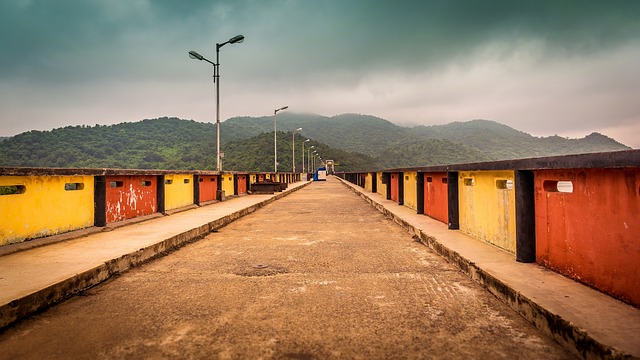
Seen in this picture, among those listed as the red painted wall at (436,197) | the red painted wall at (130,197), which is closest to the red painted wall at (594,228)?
the red painted wall at (436,197)

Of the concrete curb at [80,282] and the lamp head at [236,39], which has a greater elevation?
the lamp head at [236,39]

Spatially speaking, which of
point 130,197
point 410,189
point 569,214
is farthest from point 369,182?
point 569,214

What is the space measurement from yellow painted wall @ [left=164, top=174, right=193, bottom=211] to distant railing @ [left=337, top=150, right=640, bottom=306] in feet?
26.3

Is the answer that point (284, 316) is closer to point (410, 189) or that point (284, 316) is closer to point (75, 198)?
point (75, 198)

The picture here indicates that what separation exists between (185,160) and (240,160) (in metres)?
16.9

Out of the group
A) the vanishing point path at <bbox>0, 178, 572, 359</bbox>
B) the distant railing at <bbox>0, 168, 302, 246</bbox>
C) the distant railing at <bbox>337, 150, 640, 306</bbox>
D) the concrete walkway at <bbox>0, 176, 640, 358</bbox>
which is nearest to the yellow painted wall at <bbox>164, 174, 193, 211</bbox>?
the distant railing at <bbox>0, 168, 302, 246</bbox>

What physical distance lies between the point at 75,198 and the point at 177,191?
183 inches

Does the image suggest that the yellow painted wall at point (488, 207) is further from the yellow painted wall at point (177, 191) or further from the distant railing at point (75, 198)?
the yellow painted wall at point (177, 191)

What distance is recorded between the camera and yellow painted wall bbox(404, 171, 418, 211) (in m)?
10.5

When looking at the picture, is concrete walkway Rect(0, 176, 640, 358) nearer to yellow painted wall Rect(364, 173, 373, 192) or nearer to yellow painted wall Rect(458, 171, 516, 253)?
yellow painted wall Rect(458, 171, 516, 253)

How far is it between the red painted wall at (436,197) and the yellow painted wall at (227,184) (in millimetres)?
9951

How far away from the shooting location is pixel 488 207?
529 centimetres

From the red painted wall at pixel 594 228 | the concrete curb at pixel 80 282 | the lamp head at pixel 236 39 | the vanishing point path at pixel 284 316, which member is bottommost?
the vanishing point path at pixel 284 316

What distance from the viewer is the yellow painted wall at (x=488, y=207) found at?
15.2 feet
